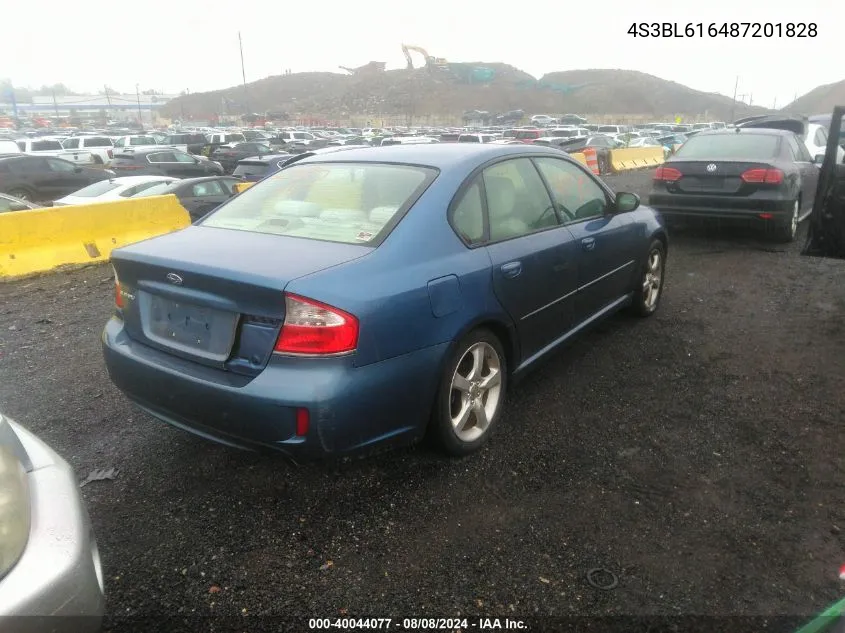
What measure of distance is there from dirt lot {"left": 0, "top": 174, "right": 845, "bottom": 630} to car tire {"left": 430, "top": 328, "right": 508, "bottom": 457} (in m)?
Result: 0.16

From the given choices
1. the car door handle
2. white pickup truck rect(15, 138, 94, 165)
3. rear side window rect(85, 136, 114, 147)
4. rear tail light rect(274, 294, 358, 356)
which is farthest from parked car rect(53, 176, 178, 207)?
rear side window rect(85, 136, 114, 147)

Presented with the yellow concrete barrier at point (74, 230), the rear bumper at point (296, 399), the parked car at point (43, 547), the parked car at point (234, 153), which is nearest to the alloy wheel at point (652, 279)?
the rear bumper at point (296, 399)

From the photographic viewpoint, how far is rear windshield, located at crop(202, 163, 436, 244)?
298 cm

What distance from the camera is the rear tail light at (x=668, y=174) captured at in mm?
7918

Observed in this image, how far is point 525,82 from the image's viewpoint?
116m

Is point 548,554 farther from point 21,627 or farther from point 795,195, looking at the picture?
point 795,195

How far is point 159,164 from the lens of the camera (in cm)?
1745

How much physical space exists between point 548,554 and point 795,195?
698 centimetres

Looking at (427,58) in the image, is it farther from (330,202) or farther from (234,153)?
(330,202)

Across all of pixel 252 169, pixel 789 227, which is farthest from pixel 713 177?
pixel 252 169

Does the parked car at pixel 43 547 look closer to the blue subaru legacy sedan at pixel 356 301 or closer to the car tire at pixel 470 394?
the blue subaru legacy sedan at pixel 356 301

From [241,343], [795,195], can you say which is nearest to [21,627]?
[241,343]

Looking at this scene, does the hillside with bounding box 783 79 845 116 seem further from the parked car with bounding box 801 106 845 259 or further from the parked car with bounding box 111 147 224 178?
the parked car with bounding box 801 106 845 259

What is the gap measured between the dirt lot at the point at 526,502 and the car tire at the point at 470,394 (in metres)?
0.16
